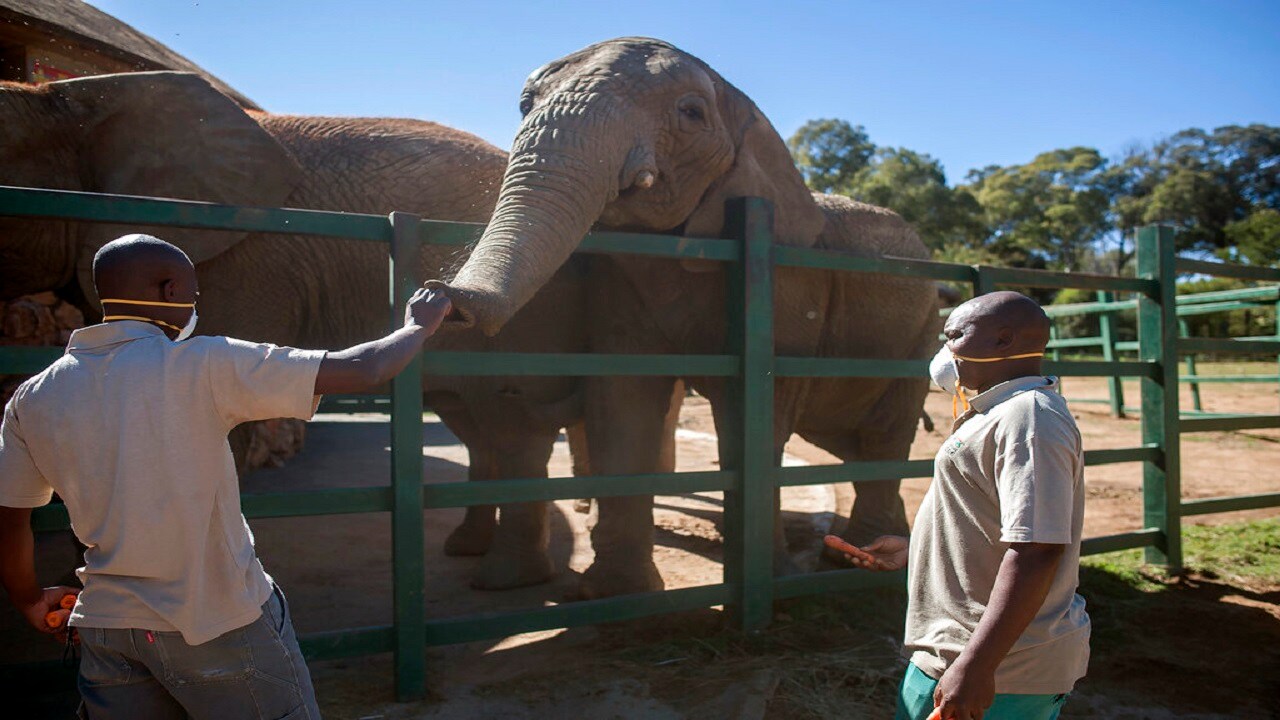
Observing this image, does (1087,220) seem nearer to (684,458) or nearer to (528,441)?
(684,458)

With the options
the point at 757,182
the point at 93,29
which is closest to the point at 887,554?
the point at 757,182

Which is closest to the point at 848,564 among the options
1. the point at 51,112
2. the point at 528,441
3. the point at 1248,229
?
the point at 528,441

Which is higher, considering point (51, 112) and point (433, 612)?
point (51, 112)

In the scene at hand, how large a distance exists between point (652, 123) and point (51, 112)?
279cm

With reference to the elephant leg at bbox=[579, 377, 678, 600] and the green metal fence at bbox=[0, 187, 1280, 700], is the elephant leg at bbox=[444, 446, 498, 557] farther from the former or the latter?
the green metal fence at bbox=[0, 187, 1280, 700]

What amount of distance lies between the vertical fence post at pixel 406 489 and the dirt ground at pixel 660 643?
7.7 inches

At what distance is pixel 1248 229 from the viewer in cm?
3578

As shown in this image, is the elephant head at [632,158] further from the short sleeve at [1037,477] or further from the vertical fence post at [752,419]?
the short sleeve at [1037,477]

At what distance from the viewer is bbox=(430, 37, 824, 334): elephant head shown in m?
3.50

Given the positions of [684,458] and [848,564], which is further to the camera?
[684,458]

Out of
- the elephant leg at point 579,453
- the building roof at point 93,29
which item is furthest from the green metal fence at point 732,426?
the building roof at point 93,29

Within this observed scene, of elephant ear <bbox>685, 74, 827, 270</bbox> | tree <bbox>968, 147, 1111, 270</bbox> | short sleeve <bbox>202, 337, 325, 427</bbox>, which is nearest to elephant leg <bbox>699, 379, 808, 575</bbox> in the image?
elephant ear <bbox>685, 74, 827, 270</bbox>

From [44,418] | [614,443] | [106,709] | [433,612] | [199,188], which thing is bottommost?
[433,612]

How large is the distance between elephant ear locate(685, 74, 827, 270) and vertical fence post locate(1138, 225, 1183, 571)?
2325 mm
